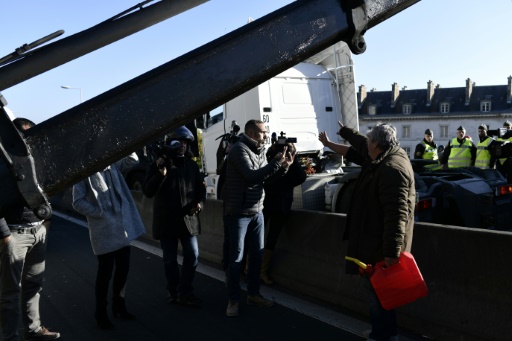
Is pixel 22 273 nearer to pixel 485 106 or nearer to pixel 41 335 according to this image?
pixel 41 335

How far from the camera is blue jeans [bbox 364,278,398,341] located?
416 cm

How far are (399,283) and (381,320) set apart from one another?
0.51m

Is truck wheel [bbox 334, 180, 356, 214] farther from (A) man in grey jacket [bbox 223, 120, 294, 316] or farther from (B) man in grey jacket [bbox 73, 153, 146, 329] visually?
(B) man in grey jacket [bbox 73, 153, 146, 329]

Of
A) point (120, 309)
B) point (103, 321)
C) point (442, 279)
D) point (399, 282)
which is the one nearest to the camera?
point (399, 282)

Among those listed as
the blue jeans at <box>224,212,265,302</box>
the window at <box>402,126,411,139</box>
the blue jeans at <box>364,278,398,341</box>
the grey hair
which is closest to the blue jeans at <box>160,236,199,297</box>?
the blue jeans at <box>224,212,265,302</box>

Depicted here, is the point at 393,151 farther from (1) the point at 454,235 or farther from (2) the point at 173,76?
(2) the point at 173,76

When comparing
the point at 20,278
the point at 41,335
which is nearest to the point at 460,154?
the point at 41,335

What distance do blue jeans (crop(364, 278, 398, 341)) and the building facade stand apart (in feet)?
262

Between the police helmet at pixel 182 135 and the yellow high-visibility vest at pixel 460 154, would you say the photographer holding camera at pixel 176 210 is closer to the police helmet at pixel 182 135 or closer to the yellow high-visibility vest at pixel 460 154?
the police helmet at pixel 182 135

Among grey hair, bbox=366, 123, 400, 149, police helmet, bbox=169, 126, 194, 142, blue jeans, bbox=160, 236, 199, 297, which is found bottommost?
blue jeans, bbox=160, 236, 199, 297

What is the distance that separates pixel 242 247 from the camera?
5.49m

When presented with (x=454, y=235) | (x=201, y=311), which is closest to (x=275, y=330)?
(x=201, y=311)

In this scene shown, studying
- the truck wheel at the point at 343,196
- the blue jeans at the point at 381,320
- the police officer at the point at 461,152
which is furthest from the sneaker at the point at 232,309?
the police officer at the point at 461,152

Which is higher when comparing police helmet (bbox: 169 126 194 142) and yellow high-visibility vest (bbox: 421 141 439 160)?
police helmet (bbox: 169 126 194 142)
